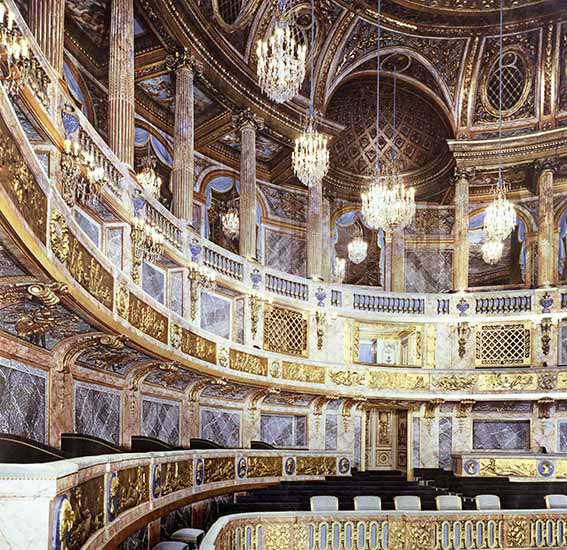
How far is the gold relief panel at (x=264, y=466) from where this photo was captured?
564 inches

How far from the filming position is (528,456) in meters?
16.6

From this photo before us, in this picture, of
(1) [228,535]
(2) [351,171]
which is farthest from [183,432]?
(2) [351,171]

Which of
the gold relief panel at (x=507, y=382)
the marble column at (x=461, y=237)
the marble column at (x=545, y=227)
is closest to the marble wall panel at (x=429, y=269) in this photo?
the marble column at (x=461, y=237)

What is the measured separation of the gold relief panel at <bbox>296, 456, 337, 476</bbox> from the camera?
16.1 meters

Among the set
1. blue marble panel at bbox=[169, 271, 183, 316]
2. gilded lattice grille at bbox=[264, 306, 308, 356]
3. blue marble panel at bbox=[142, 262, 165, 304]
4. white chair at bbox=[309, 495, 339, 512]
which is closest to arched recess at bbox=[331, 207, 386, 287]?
gilded lattice grille at bbox=[264, 306, 308, 356]

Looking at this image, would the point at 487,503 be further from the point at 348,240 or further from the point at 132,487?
the point at 348,240

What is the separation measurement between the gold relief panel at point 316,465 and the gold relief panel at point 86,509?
10.5 meters

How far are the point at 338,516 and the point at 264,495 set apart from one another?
2191 millimetres

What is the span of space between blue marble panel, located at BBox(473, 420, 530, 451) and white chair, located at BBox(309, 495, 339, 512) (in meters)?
9.85

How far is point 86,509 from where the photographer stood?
17.5 ft

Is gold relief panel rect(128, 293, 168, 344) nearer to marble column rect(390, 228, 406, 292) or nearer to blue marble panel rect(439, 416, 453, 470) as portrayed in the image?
blue marble panel rect(439, 416, 453, 470)

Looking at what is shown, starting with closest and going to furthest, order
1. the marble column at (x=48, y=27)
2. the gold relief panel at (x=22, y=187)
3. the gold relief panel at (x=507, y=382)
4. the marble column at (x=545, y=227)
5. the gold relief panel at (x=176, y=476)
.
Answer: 1. the gold relief panel at (x=22, y=187)
2. the marble column at (x=48, y=27)
3. the gold relief panel at (x=176, y=476)
4. the gold relief panel at (x=507, y=382)
5. the marble column at (x=545, y=227)

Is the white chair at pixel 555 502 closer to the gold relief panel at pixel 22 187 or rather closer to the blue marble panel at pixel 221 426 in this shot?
the blue marble panel at pixel 221 426

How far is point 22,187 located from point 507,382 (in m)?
15.6
